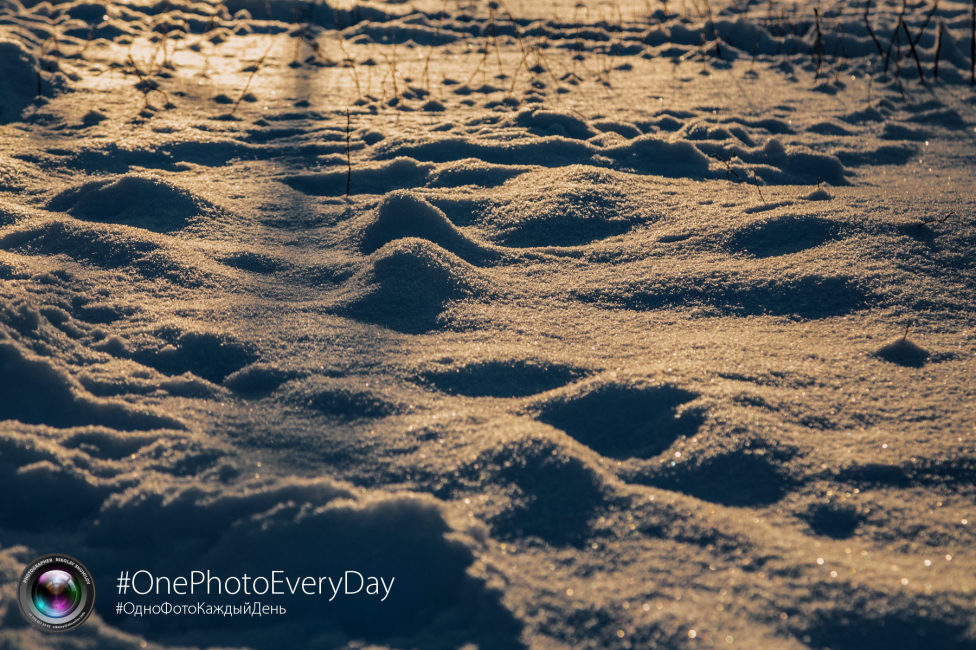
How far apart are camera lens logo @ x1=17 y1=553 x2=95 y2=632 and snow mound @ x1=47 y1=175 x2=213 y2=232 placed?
1.38 metres

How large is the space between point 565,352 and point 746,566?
72 centimetres

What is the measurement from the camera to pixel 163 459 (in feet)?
4.37

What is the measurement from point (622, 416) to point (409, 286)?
761 mm

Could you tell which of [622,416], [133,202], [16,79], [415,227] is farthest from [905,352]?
[16,79]

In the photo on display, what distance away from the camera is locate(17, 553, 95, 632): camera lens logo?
106cm

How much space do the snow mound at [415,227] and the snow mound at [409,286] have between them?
0.44 ft

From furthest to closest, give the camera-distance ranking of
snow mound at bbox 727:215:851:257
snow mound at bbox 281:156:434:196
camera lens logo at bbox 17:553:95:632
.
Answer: snow mound at bbox 281:156:434:196, snow mound at bbox 727:215:851:257, camera lens logo at bbox 17:553:95:632

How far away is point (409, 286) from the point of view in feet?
6.42

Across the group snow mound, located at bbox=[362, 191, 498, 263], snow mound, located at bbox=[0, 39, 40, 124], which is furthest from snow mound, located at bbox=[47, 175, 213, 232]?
snow mound, located at bbox=[0, 39, 40, 124]

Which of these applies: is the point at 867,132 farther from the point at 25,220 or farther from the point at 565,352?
the point at 25,220

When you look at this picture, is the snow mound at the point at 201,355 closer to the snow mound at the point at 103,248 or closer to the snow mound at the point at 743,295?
the snow mound at the point at 103,248

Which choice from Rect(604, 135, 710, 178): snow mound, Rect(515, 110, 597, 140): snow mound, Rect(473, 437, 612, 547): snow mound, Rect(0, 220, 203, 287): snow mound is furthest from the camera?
Rect(515, 110, 597, 140): snow mound

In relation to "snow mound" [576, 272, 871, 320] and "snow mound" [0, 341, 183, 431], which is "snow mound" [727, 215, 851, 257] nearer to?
"snow mound" [576, 272, 871, 320]

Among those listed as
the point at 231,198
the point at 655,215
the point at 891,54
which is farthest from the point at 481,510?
the point at 891,54
